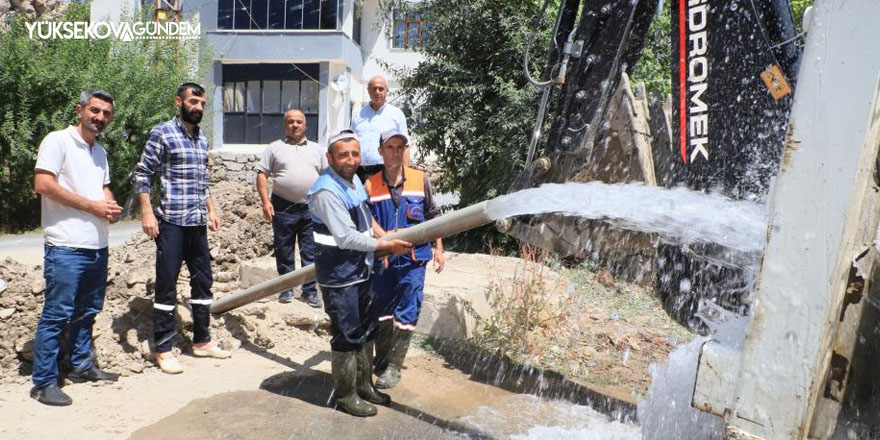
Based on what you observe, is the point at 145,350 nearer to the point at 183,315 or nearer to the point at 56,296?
the point at 183,315

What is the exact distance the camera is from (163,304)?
194 inches

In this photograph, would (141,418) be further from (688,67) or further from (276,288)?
(688,67)

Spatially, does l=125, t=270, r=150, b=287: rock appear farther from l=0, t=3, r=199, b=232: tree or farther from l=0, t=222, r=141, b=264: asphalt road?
l=0, t=3, r=199, b=232: tree

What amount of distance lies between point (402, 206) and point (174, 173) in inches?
63.0

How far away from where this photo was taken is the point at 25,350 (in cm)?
475

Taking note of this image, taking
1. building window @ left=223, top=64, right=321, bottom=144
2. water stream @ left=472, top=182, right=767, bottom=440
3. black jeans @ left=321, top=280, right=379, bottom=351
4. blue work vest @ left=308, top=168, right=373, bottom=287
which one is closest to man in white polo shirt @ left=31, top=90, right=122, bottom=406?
blue work vest @ left=308, top=168, right=373, bottom=287

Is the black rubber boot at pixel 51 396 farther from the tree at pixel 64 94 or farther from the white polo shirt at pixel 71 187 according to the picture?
the tree at pixel 64 94

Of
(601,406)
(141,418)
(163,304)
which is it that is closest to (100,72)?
(163,304)

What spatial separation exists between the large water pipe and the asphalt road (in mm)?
5355

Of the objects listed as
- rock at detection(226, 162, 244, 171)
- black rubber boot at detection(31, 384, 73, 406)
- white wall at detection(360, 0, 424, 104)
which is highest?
white wall at detection(360, 0, 424, 104)

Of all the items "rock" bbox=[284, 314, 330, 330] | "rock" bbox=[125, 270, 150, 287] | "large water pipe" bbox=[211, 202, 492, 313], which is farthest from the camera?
"rock" bbox=[284, 314, 330, 330]

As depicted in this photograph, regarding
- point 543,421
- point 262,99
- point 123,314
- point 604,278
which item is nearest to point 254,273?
point 123,314

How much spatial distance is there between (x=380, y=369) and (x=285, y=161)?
220 centimetres

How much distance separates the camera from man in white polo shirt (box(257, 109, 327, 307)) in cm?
614
